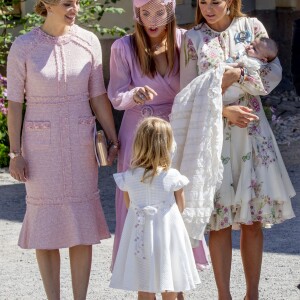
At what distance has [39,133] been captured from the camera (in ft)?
18.4

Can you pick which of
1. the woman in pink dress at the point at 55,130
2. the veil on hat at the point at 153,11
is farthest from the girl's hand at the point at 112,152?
the veil on hat at the point at 153,11

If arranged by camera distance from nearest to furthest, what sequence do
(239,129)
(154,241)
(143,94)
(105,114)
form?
(154,241) → (143,94) → (239,129) → (105,114)

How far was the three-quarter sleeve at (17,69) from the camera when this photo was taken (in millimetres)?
5539

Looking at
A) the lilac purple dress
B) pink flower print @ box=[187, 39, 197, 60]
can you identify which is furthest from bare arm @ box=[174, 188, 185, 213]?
pink flower print @ box=[187, 39, 197, 60]

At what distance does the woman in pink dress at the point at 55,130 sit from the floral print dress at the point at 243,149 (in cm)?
54

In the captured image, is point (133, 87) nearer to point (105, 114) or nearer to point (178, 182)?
point (105, 114)

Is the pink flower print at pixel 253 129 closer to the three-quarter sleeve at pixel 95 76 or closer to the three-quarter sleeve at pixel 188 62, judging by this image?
the three-quarter sleeve at pixel 188 62

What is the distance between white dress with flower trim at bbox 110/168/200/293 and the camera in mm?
5113

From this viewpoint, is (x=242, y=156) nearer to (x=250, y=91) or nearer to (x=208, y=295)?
(x=250, y=91)

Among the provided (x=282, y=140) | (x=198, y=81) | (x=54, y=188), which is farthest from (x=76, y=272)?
(x=282, y=140)

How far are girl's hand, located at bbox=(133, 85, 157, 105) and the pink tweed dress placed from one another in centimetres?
36

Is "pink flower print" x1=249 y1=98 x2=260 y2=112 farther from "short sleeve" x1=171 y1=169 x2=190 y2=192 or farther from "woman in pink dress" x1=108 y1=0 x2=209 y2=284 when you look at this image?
"short sleeve" x1=171 y1=169 x2=190 y2=192

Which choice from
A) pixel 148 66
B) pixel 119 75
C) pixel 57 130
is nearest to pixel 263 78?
pixel 148 66

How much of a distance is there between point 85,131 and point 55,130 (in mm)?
160
